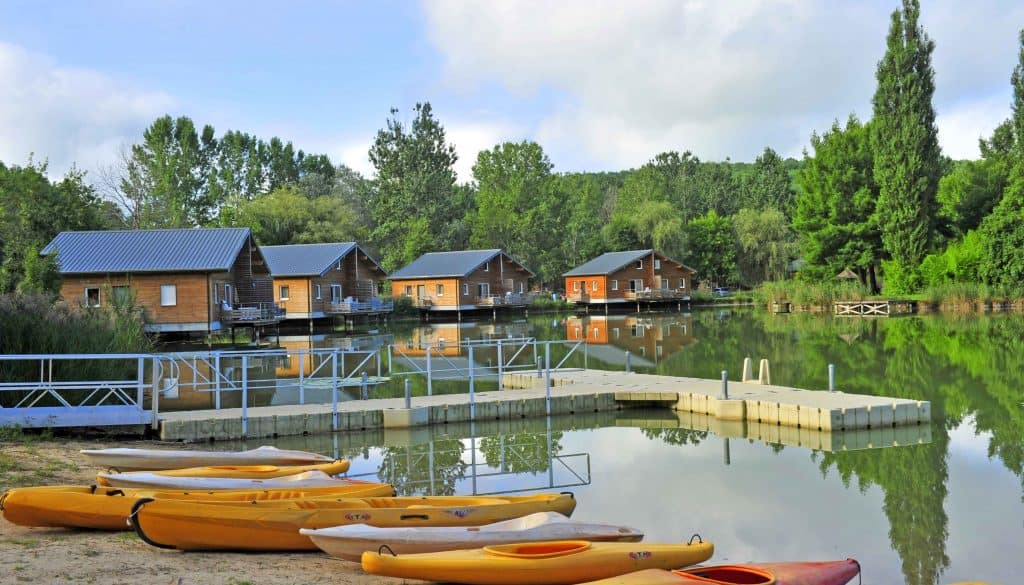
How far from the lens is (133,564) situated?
677cm

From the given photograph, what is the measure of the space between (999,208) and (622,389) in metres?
43.9

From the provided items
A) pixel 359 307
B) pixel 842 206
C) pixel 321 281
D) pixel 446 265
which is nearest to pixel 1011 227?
pixel 842 206

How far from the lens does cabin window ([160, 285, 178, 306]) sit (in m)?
36.8

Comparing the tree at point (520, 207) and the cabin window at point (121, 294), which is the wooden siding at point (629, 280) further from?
the cabin window at point (121, 294)

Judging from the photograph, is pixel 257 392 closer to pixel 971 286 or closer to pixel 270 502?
pixel 270 502

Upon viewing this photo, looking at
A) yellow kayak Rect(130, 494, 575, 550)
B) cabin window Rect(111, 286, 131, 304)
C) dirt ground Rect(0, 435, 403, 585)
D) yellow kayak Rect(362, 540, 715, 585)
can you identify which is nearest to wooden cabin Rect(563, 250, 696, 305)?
cabin window Rect(111, 286, 131, 304)

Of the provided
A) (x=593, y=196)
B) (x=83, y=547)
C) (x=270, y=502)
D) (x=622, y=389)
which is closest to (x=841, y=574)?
(x=270, y=502)

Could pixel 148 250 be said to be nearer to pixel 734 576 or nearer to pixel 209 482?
pixel 209 482

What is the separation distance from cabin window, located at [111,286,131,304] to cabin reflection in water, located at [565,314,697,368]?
1613 centimetres

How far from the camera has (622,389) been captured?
18.2m

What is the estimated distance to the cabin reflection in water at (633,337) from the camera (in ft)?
95.0

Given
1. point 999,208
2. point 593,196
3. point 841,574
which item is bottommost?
point 841,574

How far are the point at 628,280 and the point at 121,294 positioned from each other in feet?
137

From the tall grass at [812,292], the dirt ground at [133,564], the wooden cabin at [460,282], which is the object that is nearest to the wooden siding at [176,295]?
the wooden cabin at [460,282]
